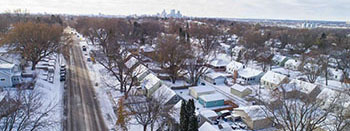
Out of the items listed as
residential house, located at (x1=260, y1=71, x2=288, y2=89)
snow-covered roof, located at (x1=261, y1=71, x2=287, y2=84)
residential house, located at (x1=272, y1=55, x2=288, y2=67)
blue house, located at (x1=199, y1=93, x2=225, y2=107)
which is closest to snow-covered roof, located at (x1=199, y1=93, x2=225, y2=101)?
blue house, located at (x1=199, y1=93, x2=225, y2=107)

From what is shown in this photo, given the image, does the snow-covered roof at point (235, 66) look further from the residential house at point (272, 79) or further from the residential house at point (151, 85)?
the residential house at point (151, 85)

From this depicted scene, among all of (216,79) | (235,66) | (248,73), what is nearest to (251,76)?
(248,73)

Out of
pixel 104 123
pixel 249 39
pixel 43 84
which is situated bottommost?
pixel 104 123

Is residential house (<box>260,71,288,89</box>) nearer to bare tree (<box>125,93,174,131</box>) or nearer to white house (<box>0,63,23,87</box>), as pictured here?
bare tree (<box>125,93,174,131</box>)

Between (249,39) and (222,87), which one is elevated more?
(249,39)

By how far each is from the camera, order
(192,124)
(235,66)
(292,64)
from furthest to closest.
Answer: (292,64) → (235,66) → (192,124)

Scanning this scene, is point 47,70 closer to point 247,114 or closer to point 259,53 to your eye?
point 247,114

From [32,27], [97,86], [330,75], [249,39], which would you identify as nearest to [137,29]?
[249,39]

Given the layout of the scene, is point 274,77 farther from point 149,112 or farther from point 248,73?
point 149,112
